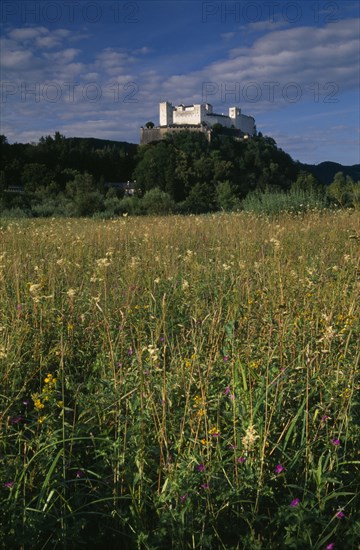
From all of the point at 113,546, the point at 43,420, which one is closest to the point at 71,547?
the point at 113,546

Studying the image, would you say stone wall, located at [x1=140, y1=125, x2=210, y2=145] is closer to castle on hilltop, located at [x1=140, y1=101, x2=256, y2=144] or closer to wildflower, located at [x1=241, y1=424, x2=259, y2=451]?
castle on hilltop, located at [x1=140, y1=101, x2=256, y2=144]

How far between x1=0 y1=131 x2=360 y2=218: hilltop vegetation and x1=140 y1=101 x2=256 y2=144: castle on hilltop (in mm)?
8915

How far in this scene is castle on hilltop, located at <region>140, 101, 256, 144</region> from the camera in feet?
364

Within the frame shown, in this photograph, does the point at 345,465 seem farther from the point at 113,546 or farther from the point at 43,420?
the point at 43,420

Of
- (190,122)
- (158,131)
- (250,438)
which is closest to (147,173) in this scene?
(158,131)

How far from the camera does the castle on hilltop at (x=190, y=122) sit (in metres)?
111

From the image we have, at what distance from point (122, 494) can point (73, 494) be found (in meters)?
0.19

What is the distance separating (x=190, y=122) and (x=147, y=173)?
53.4m

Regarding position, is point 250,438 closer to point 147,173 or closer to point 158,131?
point 147,173

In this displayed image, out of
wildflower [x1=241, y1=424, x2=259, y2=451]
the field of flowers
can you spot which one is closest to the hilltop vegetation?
the field of flowers

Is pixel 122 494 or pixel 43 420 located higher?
pixel 43 420

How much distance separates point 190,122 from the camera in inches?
4537

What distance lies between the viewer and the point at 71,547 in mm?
1650

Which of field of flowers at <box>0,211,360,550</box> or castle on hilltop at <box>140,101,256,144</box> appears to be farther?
castle on hilltop at <box>140,101,256,144</box>
